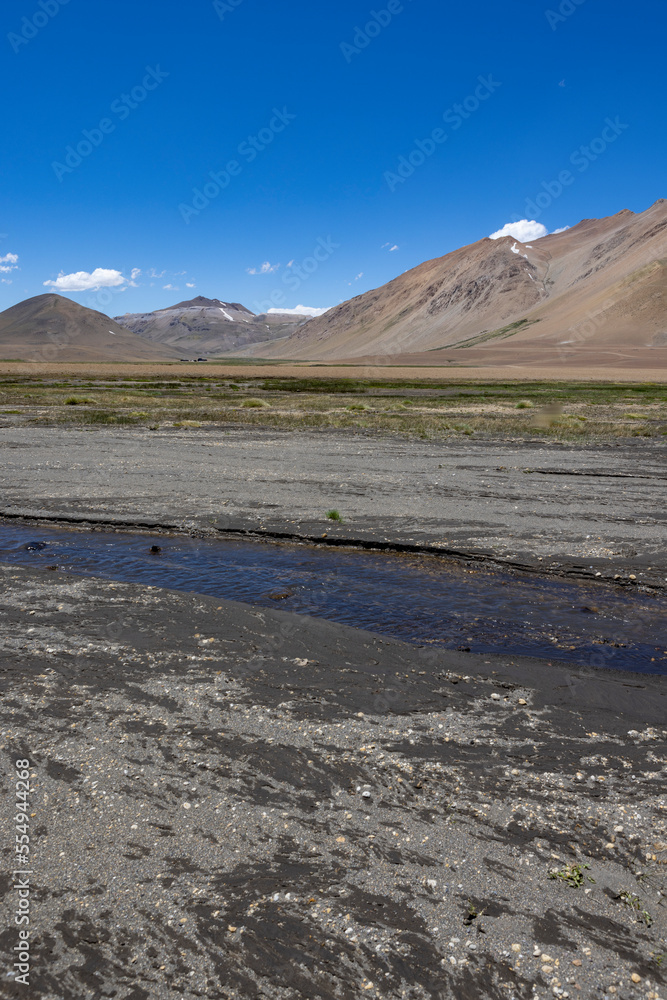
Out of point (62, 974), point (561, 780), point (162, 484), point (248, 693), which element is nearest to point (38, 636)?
point (248, 693)

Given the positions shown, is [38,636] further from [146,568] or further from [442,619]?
[442,619]

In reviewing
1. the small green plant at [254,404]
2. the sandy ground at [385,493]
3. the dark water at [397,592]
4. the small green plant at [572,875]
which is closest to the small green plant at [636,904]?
the small green plant at [572,875]

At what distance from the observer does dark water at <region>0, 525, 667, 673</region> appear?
882cm

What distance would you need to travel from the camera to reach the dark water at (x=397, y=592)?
28.9 ft

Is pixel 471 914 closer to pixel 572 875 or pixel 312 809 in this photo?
pixel 572 875

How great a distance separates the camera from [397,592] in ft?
35.1

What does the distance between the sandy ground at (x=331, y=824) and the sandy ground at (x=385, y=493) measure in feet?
18.1

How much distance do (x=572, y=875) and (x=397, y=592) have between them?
628 cm

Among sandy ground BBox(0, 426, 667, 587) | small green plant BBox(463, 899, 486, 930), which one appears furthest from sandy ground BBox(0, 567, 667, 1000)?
sandy ground BBox(0, 426, 667, 587)

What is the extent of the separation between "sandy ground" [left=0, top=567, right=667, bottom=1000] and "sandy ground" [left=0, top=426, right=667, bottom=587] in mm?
5526

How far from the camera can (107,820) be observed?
5.02 metres

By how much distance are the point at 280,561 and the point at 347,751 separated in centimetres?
658

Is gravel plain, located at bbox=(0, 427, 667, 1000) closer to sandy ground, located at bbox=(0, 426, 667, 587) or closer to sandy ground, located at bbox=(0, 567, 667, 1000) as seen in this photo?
sandy ground, located at bbox=(0, 567, 667, 1000)

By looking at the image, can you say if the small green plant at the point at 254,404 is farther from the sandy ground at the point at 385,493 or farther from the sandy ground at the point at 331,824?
the sandy ground at the point at 331,824
